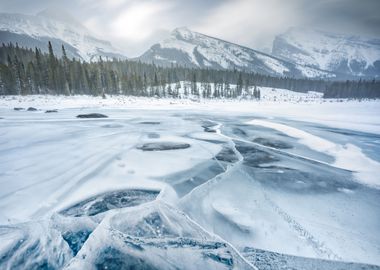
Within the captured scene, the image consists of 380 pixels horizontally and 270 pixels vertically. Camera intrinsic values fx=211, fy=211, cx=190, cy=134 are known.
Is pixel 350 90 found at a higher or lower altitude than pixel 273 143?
higher

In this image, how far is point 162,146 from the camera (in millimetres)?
9352

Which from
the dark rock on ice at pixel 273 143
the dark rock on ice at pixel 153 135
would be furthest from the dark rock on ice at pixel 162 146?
the dark rock on ice at pixel 273 143

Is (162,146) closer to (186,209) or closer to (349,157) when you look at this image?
(186,209)

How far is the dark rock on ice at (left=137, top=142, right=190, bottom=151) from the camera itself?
29.5 feet

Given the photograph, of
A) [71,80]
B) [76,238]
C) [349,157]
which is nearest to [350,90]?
[349,157]

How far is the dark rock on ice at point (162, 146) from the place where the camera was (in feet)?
29.5

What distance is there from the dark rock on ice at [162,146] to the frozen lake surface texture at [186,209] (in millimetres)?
332

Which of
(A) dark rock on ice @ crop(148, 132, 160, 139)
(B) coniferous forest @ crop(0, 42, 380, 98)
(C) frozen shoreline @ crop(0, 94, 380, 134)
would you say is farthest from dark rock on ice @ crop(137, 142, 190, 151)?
(B) coniferous forest @ crop(0, 42, 380, 98)

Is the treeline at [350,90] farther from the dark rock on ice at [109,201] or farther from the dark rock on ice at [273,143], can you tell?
the dark rock on ice at [109,201]

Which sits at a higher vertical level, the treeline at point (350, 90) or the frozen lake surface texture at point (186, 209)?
the treeline at point (350, 90)

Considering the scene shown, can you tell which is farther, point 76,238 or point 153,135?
point 153,135

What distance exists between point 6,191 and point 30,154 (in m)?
3.28

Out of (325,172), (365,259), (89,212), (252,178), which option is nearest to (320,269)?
(365,259)

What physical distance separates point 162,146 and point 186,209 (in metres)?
5.19
